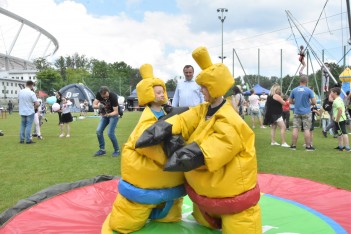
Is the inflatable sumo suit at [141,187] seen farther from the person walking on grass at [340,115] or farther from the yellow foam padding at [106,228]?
the person walking on grass at [340,115]

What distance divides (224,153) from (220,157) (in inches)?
1.4

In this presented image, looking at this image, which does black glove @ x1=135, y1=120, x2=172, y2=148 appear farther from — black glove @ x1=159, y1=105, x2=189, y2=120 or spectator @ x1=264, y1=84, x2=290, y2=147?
spectator @ x1=264, y1=84, x2=290, y2=147

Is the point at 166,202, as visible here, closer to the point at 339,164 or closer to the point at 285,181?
the point at 285,181

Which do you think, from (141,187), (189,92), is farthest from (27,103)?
(141,187)

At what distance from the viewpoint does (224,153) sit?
2.12m

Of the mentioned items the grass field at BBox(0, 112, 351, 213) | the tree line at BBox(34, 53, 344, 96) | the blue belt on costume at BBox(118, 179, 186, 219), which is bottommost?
the grass field at BBox(0, 112, 351, 213)

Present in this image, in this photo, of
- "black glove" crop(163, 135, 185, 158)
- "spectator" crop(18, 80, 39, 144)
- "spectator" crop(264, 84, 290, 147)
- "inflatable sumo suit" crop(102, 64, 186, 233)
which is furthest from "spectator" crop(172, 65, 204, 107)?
"spectator" crop(18, 80, 39, 144)

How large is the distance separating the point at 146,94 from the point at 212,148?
0.87 meters

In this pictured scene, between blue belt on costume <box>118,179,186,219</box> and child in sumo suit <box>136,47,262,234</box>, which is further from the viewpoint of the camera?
blue belt on costume <box>118,179,186,219</box>

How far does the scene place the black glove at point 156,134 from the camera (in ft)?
7.43

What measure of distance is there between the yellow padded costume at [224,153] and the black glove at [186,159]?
0.04m

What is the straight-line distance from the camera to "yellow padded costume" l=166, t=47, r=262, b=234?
214cm

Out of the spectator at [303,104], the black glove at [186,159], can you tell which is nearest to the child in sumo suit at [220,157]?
the black glove at [186,159]

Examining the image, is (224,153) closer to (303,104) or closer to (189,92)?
(189,92)
